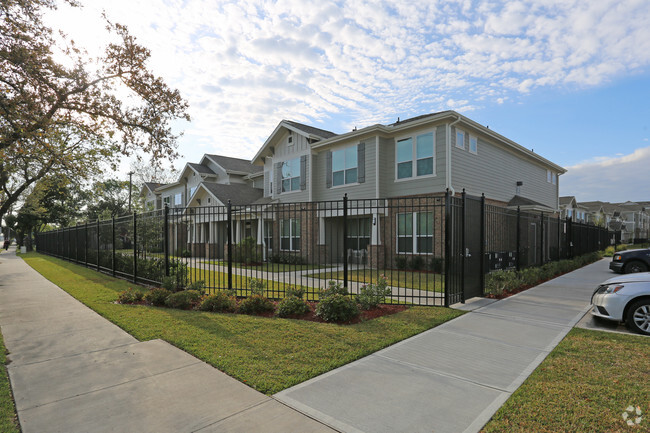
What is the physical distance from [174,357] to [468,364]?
3932mm

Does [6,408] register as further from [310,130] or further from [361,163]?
[310,130]

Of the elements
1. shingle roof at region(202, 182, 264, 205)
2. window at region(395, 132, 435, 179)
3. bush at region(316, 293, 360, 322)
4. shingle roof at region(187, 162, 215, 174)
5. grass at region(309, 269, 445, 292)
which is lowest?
grass at region(309, 269, 445, 292)

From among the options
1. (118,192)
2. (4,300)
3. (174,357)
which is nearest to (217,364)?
(174,357)

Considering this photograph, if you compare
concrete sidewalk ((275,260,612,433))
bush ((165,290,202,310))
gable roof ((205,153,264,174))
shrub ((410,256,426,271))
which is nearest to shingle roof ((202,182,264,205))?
gable roof ((205,153,264,174))

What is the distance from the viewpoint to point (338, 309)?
6.54m

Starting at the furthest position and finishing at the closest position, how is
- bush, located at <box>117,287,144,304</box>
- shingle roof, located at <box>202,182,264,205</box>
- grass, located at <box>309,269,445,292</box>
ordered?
1. shingle roof, located at <box>202,182,264,205</box>
2. grass, located at <box>309,269,445,292</box>
3. bush, located at <box>117,287,144,304</box>

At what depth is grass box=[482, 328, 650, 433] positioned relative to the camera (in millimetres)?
3119

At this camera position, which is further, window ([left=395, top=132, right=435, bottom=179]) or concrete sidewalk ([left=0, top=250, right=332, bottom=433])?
window ([left=395, top=132, right=435, bottom=179])

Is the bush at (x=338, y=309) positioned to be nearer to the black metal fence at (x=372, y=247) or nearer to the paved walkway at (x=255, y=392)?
the black metal fence at (x=372, y=247)

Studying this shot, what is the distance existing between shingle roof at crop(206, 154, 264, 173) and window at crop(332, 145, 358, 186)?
517 inches

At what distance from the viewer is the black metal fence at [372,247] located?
8344mm

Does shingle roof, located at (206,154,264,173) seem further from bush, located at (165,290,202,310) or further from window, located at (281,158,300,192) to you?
bush, located at (165,290,202,310)

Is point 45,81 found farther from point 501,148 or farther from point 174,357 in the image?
point 501,148

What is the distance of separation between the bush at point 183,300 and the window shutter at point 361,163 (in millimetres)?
10759
